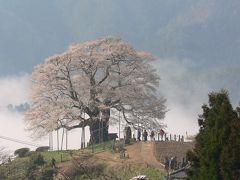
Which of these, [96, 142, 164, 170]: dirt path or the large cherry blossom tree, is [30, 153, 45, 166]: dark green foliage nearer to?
[96, 142, 164, 170]: dirt path

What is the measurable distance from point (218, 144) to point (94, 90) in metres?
44.2

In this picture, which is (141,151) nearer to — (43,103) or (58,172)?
(58,172)

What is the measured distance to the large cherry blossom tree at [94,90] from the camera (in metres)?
71.4

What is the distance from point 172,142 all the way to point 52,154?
1112cm

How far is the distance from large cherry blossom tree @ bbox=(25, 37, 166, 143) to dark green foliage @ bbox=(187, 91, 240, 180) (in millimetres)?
41359

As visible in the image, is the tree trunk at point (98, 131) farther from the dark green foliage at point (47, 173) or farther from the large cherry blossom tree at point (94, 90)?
the dark green foliage at point (47, 173)

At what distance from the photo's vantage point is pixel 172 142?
63875 millimetres

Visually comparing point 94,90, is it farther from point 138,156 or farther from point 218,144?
point 218,144

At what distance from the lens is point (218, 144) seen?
28109mm

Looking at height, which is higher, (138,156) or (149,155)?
(149,155)

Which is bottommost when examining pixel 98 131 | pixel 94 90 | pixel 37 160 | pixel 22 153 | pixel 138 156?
pixel 37 160

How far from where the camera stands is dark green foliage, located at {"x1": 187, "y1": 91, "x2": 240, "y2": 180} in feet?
89.0

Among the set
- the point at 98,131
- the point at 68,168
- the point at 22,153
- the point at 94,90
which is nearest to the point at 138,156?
the point at 68,168

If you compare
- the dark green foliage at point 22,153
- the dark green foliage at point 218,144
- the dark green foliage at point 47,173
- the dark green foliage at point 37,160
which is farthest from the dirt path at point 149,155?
the dark green foliage at point 218,144
